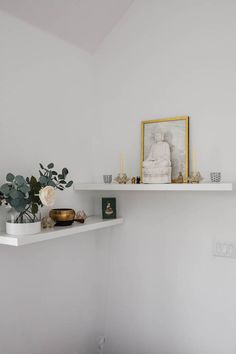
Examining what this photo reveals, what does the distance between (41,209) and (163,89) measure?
3.16 ft

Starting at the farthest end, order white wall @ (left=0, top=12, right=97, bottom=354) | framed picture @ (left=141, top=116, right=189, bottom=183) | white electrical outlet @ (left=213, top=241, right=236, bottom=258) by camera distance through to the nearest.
Answer: framed picture @ (left=141, top=116, right=189, bottom=183)
white electrical outlet @ (left=213, top=241, right=236, bottom=258)
white wall @ (left=0, top=12, right=97, bottom=354)

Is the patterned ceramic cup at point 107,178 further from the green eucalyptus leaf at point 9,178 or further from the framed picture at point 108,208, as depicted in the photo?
the green eucalyptus leaf at point 9,178

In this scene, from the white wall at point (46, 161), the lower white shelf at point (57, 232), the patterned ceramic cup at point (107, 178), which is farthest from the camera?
the patterned ceramic cup at point (107, 178)

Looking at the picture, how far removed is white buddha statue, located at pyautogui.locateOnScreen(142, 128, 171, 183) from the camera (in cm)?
188

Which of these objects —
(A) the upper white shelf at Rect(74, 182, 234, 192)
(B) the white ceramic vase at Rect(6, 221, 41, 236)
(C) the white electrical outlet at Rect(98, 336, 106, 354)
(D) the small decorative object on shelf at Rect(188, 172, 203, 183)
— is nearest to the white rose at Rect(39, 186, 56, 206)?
(B) the white ceramic vase at Rect(6, 221, 41, 236)

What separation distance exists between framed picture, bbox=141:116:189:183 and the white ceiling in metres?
0.64

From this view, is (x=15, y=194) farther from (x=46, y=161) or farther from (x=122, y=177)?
(x=122, y=177)

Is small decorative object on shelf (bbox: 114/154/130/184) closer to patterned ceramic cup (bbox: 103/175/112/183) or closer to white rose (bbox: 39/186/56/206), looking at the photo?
patterned ceramic cup (bbox: 103/175/112/183)

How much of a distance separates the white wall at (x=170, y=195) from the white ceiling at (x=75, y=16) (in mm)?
79

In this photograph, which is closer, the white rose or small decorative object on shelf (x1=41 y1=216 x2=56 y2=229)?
the white rose

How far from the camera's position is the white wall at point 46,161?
1745 millimetres

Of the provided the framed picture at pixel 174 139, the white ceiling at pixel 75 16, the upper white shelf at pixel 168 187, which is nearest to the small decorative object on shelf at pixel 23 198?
the upper white shelf at pixel 168 187

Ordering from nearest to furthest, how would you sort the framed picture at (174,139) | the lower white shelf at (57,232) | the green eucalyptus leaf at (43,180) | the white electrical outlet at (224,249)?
1. the lower white shelf at (57,232)
2. the green eucalyptus leaf at (43,180)
3. the white electrical outlet at (224,249)
4. the framed picture at (174,139)

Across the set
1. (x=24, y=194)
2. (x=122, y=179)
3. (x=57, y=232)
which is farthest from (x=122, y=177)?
(x=24, y=194)
